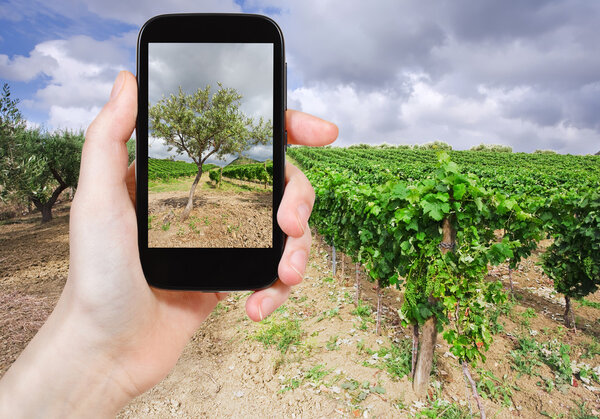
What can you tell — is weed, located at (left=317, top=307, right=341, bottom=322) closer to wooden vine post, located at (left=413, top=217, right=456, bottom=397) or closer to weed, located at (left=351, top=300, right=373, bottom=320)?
weed, located at (left=351, top=300, right=373, bottom=320)

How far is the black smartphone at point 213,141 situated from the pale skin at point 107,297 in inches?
4.3

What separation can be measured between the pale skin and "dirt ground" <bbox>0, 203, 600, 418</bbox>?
9.43 ft

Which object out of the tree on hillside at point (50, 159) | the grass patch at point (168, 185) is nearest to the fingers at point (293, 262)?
the grass patch at point (168, 185)

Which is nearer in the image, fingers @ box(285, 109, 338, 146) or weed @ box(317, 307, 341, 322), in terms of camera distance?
fingers @ box(285, 109, 338, 146)

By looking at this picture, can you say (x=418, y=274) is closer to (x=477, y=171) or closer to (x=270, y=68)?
(x=270, y=68)

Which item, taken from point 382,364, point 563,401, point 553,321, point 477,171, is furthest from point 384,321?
point 477,171

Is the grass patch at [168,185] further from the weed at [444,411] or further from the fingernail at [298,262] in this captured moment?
the weed at [444,411]

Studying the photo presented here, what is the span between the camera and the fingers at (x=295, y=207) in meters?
1.90

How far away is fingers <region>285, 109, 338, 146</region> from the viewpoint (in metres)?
2.06

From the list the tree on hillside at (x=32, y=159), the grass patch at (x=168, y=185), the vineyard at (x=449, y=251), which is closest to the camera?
the grass patch at (x=168, y=185)

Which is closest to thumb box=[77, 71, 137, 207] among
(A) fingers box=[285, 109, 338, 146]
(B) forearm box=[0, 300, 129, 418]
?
(B) forearm box=[0, 300, 129, 418]

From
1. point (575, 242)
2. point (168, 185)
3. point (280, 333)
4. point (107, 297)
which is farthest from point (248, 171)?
point (575, 242)

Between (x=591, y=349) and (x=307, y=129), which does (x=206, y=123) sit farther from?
(x=591, y=349)

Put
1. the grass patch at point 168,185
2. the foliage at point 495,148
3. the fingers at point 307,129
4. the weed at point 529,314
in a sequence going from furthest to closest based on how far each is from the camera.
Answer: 1. the foliage at point 495,148
2. the weed at point 529,314
3. the fingers at point 307,129
4. the grass patch at point 168,185
